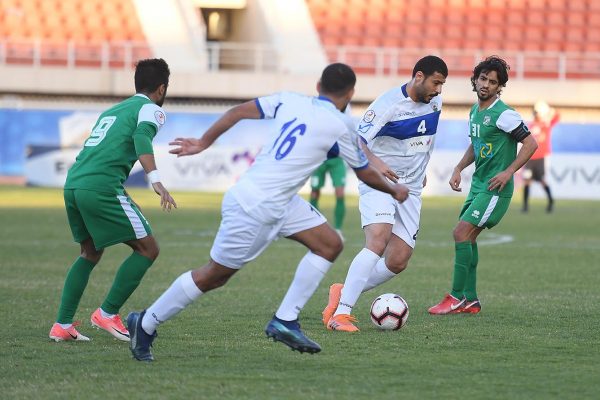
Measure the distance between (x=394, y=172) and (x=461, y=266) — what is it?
1.31 metres

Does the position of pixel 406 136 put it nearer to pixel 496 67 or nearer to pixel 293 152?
pixel 496 67

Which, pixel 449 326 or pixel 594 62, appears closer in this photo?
pixel 449 326

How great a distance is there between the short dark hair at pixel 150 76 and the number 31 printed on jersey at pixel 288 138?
4.05ft

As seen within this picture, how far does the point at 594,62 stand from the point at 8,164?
18.3 metres

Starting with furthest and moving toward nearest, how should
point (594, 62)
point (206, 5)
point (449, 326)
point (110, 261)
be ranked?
point (206, 5)
point (594, 62)
point (110, 261)
point (449, 326)

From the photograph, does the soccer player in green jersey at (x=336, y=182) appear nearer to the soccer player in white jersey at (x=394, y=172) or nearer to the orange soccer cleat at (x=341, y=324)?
the soccer player in white jersey at (x=394, y=172)

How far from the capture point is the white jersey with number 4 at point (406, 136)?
322 inches

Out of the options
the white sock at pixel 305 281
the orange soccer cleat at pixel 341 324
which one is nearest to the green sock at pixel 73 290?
the white sock at pixel 305 281

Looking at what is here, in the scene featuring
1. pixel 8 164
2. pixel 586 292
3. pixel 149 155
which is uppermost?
pixel 149 155

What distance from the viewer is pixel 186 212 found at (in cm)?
2097

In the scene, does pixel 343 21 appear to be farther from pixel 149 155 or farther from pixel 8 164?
pixel 149 155

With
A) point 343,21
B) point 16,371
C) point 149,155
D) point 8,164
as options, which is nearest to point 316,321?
point 149,155

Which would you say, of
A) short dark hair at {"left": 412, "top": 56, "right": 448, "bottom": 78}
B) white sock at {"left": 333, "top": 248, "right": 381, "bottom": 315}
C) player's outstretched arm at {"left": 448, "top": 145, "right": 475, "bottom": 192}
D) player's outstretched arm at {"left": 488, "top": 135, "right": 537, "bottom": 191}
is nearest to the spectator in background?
player's outstretched arm at {"left": 448, "top": 145, "right": 475, "bottom": 192}

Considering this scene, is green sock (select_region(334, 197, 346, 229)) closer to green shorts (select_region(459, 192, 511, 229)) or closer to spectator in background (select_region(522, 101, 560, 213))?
spectator in background (select_region(522, 101, 560, 213))
